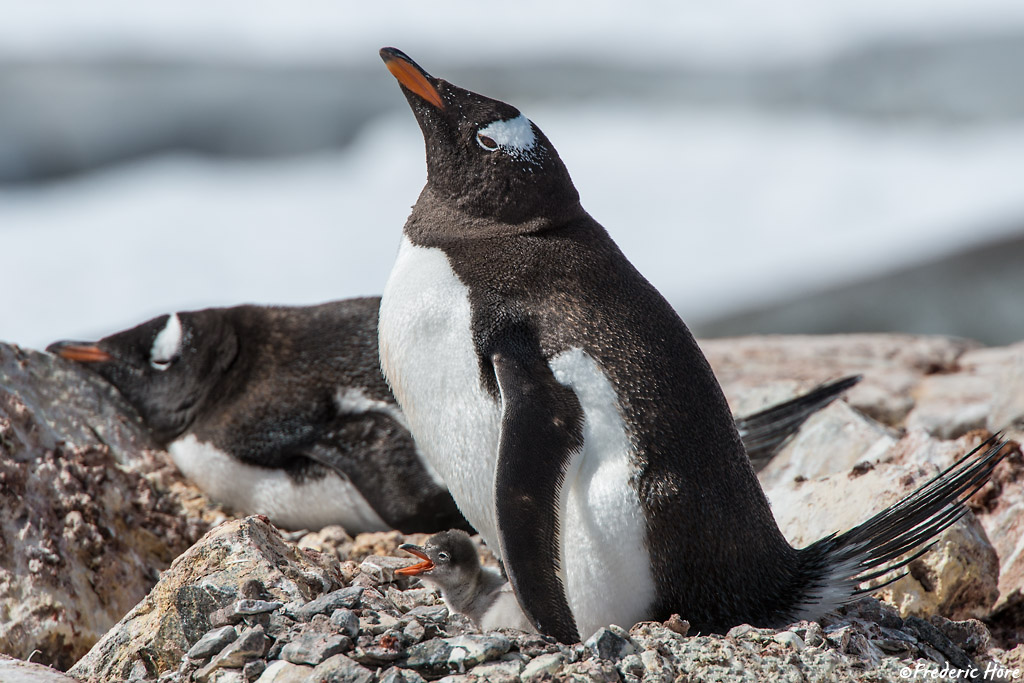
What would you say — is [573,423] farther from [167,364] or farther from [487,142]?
[167,364]

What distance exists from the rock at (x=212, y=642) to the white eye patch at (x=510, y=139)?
1.16 m

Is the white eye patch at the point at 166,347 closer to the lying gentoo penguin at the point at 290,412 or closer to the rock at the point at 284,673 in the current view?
the lying gentoo penguin at the point at 290,412

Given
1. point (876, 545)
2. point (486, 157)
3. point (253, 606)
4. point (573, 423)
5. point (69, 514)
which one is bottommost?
point (69, 514)

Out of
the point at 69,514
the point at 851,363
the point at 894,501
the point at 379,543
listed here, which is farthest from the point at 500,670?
the point at 851,363

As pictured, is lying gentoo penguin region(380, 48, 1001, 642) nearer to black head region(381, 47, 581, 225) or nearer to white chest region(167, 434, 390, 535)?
black head region(381, 47, 581, 225)

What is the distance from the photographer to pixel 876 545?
196 cm

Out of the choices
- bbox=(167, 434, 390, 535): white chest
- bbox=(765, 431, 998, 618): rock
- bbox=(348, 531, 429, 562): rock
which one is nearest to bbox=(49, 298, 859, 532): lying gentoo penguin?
bbox=(167, 434, 390, 535): white chest

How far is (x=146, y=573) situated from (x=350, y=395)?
87 cm

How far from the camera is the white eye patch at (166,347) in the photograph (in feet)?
11.4

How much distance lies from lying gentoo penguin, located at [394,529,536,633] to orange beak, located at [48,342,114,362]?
175cm

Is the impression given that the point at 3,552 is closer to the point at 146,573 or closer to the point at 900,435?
the point at 146,573

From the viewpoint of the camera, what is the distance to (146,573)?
8.91 ft

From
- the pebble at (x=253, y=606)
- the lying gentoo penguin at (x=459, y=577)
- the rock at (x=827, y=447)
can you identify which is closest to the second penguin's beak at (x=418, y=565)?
the lying gentoo penguin at (x=459, y=577)

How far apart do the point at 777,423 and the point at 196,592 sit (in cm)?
197
